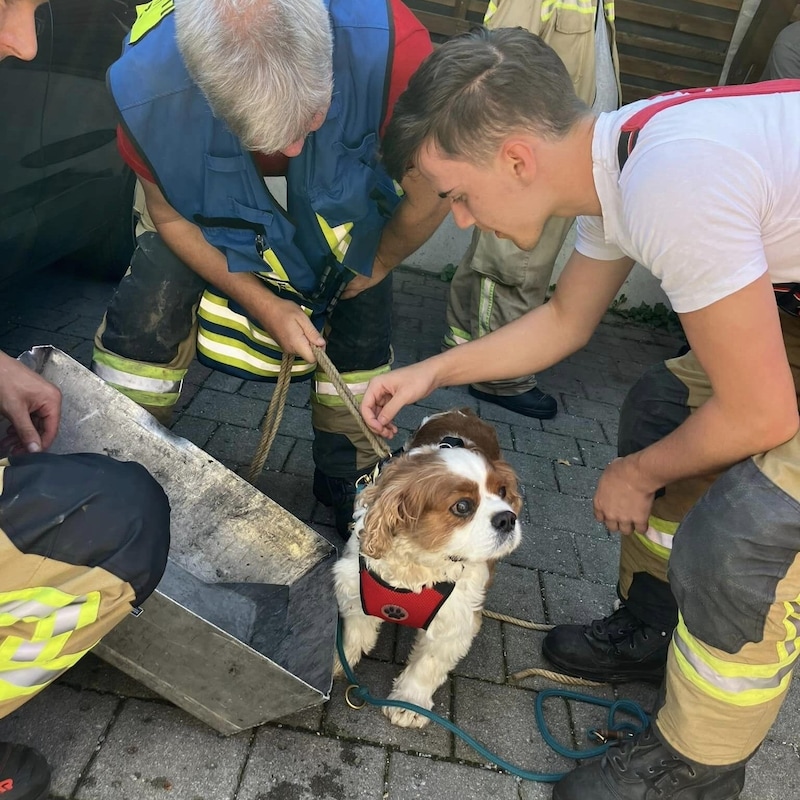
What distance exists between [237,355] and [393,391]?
73 cm

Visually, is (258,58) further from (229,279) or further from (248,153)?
(229,279)

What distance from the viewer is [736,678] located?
181 centimetres

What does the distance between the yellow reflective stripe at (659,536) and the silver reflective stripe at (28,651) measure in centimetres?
171

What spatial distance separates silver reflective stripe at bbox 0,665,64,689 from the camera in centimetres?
156

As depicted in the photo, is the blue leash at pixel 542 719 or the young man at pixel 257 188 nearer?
the young man at pixel 257 188

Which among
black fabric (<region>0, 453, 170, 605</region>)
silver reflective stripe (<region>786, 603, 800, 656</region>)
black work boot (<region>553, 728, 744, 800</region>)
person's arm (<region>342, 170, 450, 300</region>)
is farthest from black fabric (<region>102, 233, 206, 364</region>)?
silver reflective stripe (<region>786, 603, 800, 656</region>)

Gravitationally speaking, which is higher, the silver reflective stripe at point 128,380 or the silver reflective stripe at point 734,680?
the silver reflective stripe at point 734,680

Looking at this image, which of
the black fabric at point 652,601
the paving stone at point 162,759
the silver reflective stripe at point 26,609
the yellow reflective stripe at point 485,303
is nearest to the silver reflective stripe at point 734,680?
the black fabric at point 652,601

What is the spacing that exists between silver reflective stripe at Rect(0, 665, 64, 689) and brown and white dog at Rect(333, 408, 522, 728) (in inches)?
35.8

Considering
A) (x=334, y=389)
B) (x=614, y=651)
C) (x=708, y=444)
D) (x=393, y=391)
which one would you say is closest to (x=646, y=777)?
(x=614, y=651)

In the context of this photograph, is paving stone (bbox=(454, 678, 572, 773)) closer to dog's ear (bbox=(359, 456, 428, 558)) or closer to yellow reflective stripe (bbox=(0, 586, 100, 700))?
dog's ear (bbox=(359, 456, 428, 558))

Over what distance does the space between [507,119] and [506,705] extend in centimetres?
181

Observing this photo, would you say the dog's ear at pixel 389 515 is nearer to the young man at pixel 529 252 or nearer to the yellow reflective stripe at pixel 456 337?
the young man at pixel 529 252

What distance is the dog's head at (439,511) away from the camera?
220 centimetres
